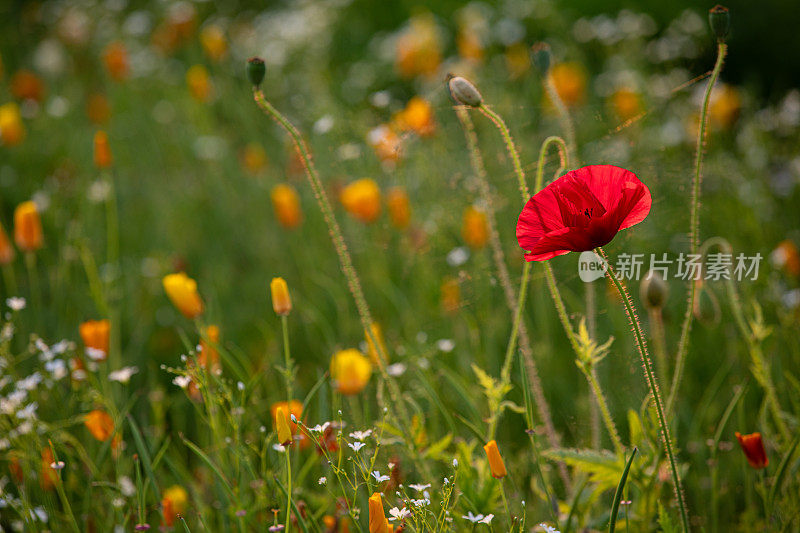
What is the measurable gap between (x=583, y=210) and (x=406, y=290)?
5.04ft

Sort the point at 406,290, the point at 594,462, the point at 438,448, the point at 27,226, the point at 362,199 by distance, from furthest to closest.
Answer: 1. the point at 406,290
2. the point at 362,199
3. the point at 27,226
4. the point at 438,448
5. the point at 594,462

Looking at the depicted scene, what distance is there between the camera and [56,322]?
2473 millimetres

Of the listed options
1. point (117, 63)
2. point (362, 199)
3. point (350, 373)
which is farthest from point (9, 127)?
point (350, 373)

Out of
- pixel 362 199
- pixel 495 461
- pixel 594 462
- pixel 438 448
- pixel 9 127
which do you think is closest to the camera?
pixel 495 461

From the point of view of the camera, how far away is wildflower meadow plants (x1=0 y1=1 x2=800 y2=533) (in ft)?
4.34

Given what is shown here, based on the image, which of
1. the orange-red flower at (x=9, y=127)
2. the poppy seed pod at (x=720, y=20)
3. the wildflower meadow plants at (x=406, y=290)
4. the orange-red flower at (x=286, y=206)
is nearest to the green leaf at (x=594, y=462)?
the wildflower meadow plants at (x=406, y=290)

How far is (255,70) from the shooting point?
121 cm

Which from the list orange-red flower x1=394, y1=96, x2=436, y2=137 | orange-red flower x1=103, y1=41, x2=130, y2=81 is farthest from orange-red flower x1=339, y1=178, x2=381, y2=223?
orange-red flower x1=103, y1=41, x2=130, y2=81

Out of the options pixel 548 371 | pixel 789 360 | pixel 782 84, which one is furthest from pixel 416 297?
pixel 782 84

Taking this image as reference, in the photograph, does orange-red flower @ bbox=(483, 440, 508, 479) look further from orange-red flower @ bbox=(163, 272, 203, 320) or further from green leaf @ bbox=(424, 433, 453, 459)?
orange-red flower @ bbox=(163, 272, 203, 320)

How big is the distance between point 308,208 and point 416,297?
827mm

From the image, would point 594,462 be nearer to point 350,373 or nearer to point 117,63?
point 350,373

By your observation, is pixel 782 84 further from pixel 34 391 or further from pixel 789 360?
pixel 34 391

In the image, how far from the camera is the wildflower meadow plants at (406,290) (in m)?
1.32
